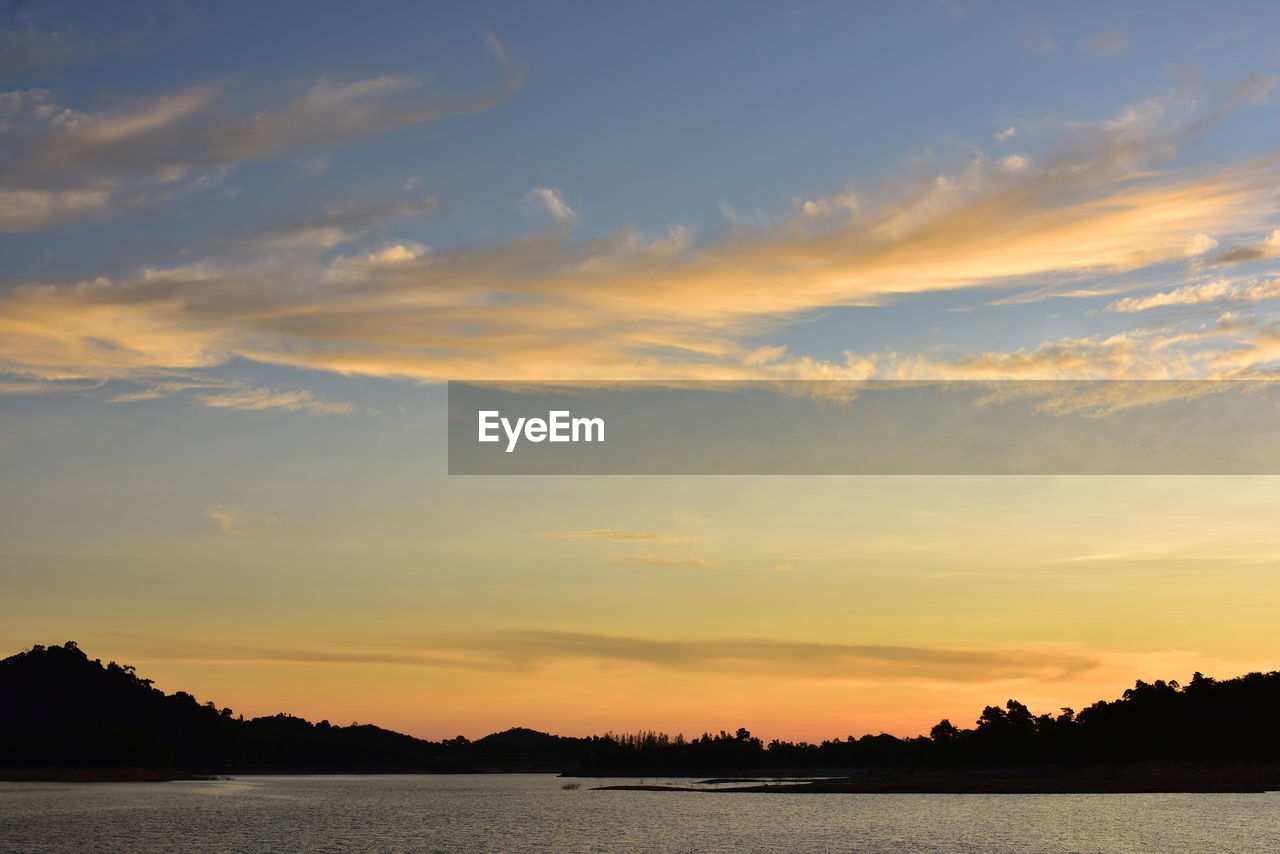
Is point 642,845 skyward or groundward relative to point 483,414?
groundward

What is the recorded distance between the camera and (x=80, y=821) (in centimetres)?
16825

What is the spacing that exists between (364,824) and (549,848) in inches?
2401

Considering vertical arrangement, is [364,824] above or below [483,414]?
below

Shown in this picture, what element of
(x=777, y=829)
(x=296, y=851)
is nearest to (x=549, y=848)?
(x=296, y=851)

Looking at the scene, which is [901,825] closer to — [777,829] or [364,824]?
[777,829]

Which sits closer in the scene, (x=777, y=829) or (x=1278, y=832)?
(x=1278, y=832)

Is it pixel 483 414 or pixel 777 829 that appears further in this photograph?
pixel 777 829

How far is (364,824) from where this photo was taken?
591ft

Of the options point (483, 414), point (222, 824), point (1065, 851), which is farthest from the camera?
point (222, 824)

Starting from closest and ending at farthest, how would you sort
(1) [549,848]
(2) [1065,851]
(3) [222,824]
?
(2) [1065,851] → (1) [549,848] → (3) [222,824]

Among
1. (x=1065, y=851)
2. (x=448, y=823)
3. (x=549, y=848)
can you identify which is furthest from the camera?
(x=448, y=823)

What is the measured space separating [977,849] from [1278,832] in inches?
1697

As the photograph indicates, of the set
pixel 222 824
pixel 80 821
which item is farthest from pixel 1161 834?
pixel 80 821

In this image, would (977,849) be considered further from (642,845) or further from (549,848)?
(549,848)
